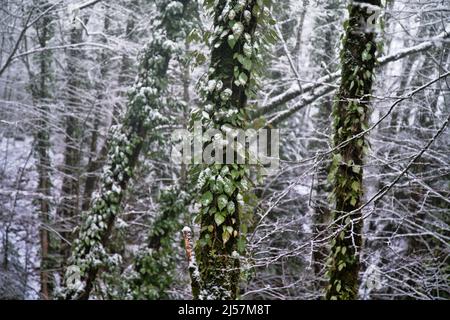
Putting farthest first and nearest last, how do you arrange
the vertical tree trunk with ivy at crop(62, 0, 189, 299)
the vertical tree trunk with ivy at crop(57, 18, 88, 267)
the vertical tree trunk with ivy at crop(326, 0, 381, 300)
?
the vertical tree trunk with ivy at crop(57, 18, 88, 267)
the vertical tree trunk with ivy at crop(62, 0, 189, 299)
the vertical tree trunk with ivy at crop(326, 0, 381, 300)

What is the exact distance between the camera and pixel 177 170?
38.9 ft

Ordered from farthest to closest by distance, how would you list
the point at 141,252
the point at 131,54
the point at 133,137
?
1. the point at 131,54
2. the point at 141,252
3. the point at 133,137

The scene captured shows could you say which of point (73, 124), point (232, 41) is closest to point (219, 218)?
point (232, 41)

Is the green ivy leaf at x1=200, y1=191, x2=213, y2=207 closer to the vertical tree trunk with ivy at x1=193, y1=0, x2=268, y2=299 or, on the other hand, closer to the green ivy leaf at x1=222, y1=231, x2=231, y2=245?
the vertical tree trunk with ivy at x1=193, y1=0, x2=268, y2=299

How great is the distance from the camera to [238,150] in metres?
3.81

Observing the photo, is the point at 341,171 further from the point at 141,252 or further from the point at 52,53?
the point at 52,53

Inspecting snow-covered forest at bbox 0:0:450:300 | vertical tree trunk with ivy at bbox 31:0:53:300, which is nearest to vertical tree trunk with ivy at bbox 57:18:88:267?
snow-covered forest at bbox 0:0:450:300

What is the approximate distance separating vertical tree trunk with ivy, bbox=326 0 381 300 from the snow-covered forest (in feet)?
0.05

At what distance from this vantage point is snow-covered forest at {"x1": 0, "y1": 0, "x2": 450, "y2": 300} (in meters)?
3.83

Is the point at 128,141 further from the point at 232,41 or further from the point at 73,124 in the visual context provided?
the point at 73,124

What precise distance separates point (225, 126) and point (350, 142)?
1.22 meters

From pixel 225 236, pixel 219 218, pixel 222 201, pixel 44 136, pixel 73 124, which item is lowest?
pixel 225 236

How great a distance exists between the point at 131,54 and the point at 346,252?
7.39m

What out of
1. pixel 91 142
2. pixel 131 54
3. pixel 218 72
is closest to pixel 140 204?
pixel 91 142
